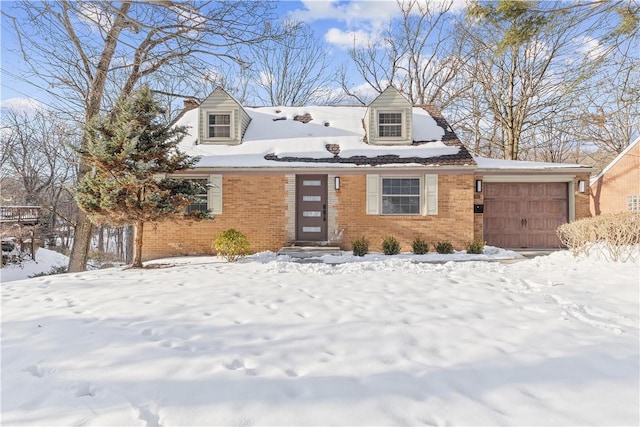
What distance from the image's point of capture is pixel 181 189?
7.57m

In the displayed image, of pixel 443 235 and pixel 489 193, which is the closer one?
pixel 443 235

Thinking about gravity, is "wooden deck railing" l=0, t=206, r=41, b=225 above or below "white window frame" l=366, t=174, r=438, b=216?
below

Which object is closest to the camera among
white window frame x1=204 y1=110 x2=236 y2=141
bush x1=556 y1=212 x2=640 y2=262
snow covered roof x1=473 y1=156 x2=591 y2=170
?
bush x1=556 y1=212 x2=640 y2=262

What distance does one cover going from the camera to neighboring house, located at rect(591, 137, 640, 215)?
12820 mm

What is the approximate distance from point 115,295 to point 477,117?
20.6m

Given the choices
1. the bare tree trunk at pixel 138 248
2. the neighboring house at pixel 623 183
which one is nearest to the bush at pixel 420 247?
the bare tree trunk at pixel 138 248

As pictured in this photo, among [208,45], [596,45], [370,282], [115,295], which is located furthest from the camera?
[208,45]

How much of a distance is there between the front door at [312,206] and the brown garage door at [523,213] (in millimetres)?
5788

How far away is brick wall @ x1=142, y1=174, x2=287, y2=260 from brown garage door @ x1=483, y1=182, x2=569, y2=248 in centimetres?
724

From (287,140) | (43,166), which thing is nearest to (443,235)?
(287,140)

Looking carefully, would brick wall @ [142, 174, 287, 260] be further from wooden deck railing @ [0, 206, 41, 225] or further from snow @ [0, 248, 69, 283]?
wooden deck railing @ [0, 206, 41, 225]

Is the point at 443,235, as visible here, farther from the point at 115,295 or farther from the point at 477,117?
the point at 477,117

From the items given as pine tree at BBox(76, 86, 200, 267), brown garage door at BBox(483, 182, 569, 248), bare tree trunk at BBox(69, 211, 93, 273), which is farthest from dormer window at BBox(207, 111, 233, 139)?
brown garage door at BBox(483, 182, 569, 248)

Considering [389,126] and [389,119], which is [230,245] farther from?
[389,119]
